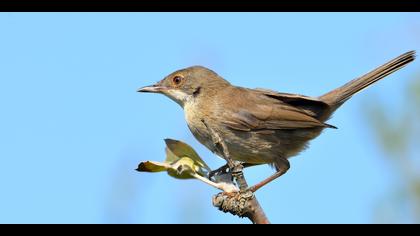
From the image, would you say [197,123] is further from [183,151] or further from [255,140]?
[183,151]

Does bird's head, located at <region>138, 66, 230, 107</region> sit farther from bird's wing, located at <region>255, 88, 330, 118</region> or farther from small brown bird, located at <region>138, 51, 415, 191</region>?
bird's wing, located at <region>255, 88, 330, 118</region>

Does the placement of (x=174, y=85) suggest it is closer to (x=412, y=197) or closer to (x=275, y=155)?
(x=275, y=155)

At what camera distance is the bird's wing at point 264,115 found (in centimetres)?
620

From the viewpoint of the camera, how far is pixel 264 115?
251 inches

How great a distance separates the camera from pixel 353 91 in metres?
6.63

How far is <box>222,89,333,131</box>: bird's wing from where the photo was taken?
620cm

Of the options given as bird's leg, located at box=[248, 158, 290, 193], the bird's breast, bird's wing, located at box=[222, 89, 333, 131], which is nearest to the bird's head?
the bird's breast

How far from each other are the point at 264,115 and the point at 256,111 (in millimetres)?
113

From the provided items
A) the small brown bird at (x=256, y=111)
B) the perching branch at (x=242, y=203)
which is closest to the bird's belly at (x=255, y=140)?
the small brown bird at (x=256, y=111)

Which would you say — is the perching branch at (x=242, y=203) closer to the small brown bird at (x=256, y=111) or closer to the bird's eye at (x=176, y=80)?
the small brown bird at (x=256, y=111)

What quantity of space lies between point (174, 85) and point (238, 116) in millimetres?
889
